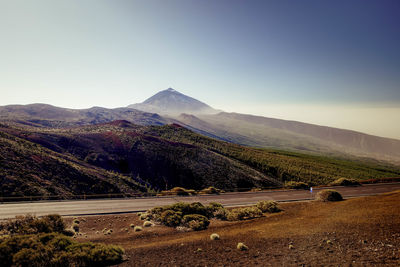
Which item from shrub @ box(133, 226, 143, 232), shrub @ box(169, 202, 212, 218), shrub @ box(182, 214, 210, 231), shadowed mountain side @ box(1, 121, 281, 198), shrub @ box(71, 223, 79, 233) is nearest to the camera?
shrub @ box(71, 223, 79, 233)

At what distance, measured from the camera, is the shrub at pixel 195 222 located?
13.7m

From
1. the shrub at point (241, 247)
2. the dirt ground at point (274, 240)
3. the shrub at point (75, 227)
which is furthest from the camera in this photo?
the shrub at point (75, 227)

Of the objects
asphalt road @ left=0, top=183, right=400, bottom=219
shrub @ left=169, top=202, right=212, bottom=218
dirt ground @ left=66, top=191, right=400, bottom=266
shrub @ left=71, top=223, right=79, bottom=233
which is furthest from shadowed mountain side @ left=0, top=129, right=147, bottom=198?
shrub @ left=169, top=202, right=212, bottom=218

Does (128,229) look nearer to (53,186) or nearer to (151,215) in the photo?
(151,215)

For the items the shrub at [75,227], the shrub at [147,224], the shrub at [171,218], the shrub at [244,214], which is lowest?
the shrub at [75,227]

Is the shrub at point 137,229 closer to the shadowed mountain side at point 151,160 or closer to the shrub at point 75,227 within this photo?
the shrub at point 75,227

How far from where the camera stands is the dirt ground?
8680 mm

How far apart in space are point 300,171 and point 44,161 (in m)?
61.8

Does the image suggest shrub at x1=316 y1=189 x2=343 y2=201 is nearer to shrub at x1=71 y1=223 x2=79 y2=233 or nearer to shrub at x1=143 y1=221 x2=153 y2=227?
shrub at x1=143 y1=221 x2=153 y2=227

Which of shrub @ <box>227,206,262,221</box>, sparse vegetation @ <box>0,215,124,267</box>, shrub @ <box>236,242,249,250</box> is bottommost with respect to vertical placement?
shrub @ <box>227,206,262,221</box>

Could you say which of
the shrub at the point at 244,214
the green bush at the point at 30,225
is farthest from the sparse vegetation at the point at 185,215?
the green bush at the point at 30,225

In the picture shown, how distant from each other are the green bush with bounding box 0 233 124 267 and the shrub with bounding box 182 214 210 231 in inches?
217

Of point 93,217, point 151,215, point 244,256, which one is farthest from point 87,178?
point 244,256

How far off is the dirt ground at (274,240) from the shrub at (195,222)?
667 millimetres
